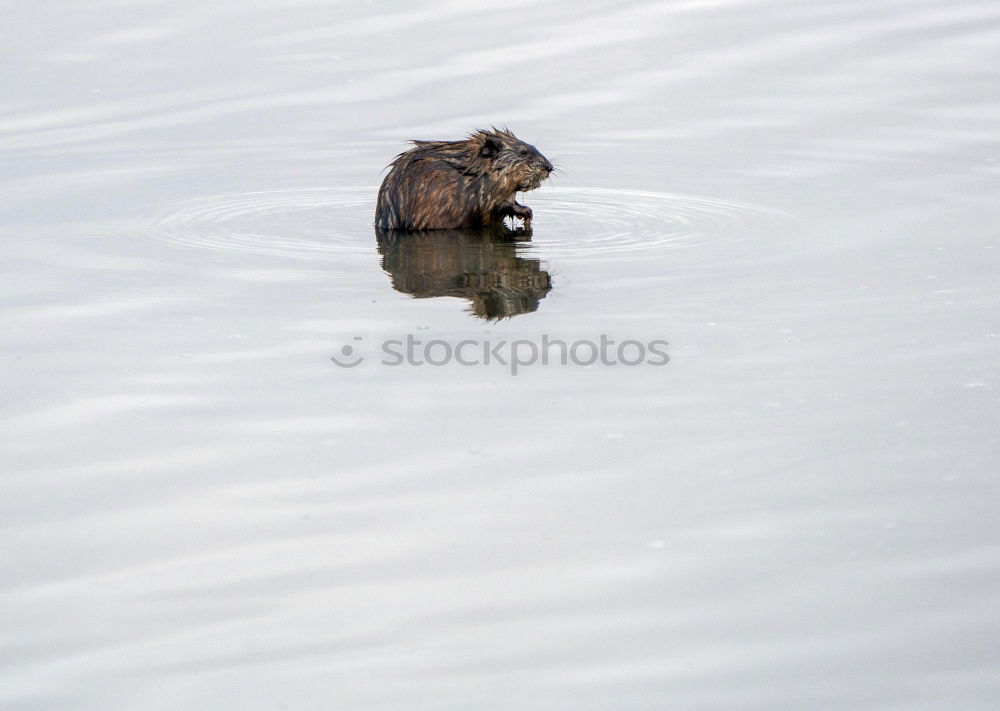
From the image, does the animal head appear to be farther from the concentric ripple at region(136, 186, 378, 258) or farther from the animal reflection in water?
the concentric ripple at region(136, 186, 378, 258)

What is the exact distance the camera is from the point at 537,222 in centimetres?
1097

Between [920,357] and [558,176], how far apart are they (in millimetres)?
5009

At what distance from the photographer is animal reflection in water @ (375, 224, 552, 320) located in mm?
8930

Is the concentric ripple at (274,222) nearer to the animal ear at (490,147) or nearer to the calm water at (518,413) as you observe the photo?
the calm water at (518,413)

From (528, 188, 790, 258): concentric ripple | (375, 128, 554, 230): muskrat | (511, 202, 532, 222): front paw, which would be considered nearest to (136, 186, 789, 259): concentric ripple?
(528, 188, 790, 258): concentric ripple

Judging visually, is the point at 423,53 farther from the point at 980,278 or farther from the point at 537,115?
the point at 980,278

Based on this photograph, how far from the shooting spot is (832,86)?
47.1 feet

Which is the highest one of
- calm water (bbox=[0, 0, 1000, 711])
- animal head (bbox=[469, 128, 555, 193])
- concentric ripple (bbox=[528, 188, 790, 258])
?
animal head (bbox=[469, 128, 555, 193])

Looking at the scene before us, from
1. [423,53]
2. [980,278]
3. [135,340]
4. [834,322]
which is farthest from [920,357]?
[423,53]

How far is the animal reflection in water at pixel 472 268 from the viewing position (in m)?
8.93

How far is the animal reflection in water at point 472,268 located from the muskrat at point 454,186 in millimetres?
Result: 101

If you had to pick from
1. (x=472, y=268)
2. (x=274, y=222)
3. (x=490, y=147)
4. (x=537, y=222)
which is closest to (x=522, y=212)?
(x=537, y=222)

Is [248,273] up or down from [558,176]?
down

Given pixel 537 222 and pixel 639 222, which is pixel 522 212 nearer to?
pixel 537 222
